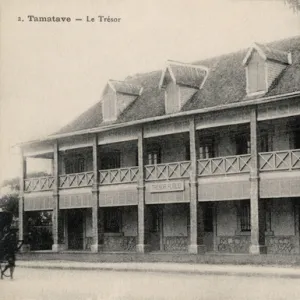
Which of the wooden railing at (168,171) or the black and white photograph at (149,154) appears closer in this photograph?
the black and white photograph at (149,154)

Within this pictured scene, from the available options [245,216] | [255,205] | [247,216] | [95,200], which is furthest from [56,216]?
[255,205]

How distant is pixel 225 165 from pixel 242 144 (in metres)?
1.97

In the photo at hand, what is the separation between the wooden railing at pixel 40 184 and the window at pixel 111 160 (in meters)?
2.44

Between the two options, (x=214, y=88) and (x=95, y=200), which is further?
(x=95, y=200)

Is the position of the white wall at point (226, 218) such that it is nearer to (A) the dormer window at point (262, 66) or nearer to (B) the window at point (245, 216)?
(B) the window at point (245, 216)

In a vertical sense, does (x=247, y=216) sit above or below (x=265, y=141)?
below

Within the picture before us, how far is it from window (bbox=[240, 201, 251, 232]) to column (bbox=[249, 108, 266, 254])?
2.71 m

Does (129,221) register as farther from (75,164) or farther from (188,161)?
(188,161)

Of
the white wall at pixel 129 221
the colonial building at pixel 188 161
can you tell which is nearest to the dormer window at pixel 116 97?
the colonial building at pixel 188 161

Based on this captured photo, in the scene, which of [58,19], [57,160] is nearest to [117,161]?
[57,160]

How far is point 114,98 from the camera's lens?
32344mm

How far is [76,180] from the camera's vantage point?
3247cm

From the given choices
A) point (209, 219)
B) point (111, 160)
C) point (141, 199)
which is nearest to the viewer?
point (141, 199)

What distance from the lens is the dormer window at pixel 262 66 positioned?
2631cm
